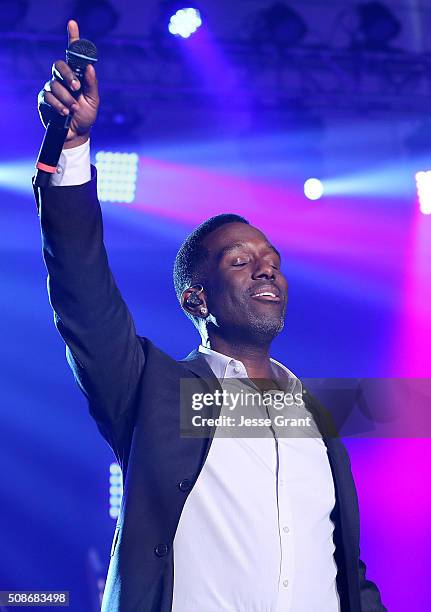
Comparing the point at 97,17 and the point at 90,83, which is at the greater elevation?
the point at 97,17

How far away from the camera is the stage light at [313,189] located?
650 cm

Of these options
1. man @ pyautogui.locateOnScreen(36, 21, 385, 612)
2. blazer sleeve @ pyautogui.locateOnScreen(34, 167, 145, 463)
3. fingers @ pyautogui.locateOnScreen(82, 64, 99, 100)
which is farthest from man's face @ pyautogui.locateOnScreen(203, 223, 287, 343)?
fingers @ pyautogui.locateOnScreen(82, 64, 99, 100)

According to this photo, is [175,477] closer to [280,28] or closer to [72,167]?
[72,167]

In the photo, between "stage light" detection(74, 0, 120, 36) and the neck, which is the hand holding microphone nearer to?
the neck

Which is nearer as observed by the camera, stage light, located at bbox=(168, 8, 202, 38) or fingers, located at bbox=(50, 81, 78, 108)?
fingers, located at bbox=(50, 81, 78, 108)

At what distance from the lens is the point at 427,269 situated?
6.44 meters

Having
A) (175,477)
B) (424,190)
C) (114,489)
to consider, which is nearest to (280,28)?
(424,190)

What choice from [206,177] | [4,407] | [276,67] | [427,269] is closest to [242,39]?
[276,67]

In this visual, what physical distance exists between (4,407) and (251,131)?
9.30ft

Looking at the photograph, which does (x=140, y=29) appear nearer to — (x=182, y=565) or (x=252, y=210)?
(x=252, y=210)

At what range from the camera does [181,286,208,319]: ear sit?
254 cm

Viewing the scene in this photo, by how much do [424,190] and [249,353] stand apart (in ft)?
14.4

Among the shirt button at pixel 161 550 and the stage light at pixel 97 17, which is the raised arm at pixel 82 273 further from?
the stage light at pixel 97 17

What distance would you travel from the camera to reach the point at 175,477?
1921mm
